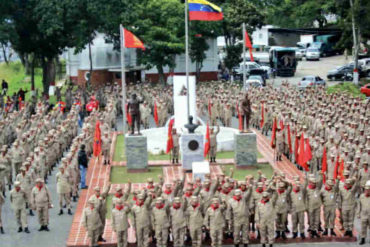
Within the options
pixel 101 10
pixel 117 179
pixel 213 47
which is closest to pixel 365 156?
pixel 117 179

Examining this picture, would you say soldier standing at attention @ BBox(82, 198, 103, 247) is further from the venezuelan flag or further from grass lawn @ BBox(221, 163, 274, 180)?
the venezuelan flag

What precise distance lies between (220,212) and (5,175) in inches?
299

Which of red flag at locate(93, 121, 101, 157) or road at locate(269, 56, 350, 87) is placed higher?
road at locate(269, 56, 350, 87)

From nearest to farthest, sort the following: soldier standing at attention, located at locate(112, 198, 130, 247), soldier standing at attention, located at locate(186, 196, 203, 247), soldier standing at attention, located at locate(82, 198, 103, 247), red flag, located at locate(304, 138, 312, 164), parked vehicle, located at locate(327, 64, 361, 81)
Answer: soldier standing at attention, located at locate(112, 198, 130, 247) → soldier standing at attention, located at locate(186, 196, 203, 247) → soldier standing at attention, located at locate(82, 198, 103, 247) → red flag, located at locate(304, 138, 312, 164) → parked vehicle, located at locate(327, 64, 361, 81)

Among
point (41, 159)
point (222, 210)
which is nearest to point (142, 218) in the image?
point (222, 210)

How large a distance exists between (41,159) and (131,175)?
2.88m

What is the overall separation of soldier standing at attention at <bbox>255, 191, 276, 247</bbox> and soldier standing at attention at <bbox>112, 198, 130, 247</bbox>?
2506 mm

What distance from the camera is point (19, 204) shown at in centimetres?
1429

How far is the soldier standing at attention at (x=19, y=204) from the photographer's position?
14.3 meters

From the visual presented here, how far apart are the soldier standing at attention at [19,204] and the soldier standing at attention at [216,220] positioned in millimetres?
4107

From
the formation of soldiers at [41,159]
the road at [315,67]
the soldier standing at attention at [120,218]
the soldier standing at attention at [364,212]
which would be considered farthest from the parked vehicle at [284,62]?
the soldier standing at attention at [120,218]

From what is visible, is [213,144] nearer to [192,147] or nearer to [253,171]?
[192,147]

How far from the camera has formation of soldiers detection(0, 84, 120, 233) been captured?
47.0ft

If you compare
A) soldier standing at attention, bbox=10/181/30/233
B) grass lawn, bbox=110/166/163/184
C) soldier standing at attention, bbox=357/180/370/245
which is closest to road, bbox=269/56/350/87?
grass lawn, bbox=110/166/163/184
